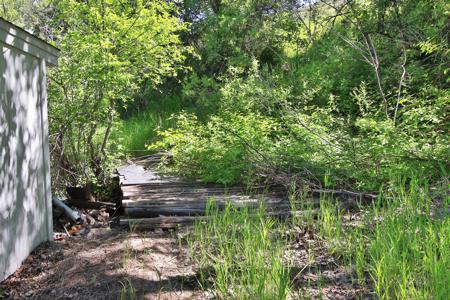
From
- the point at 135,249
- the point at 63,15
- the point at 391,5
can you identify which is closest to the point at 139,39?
the point at 63,15

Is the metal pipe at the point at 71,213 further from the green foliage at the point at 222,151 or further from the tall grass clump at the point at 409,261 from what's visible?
the tall grass clump at the point at 409,261

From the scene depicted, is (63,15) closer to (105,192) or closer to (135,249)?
(105,192)

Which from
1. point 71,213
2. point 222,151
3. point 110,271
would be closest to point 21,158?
point 110,271

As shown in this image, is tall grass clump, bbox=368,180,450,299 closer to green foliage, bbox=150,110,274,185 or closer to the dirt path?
the dirt path

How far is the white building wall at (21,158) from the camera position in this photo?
407 centimetres

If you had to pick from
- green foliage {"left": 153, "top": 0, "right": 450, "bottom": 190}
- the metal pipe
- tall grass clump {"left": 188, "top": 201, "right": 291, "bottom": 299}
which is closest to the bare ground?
tall grass clump {"left": 188, "top": 201, "right": 291, "bottom": 299}

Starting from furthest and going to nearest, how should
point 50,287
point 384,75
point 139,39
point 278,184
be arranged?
point 384,75 → point 139,39 → point 278,184 → point 50,287

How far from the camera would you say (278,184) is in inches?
251

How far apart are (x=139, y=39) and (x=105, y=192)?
2.57 m

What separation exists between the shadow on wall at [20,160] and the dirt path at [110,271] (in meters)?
0.20

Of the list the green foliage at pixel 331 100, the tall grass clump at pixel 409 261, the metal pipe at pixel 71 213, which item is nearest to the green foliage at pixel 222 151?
the green foliage at pixel 331 100

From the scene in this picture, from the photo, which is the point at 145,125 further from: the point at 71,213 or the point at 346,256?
the point at 346,256

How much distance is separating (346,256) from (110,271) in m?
1.79

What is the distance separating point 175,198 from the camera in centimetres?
611
